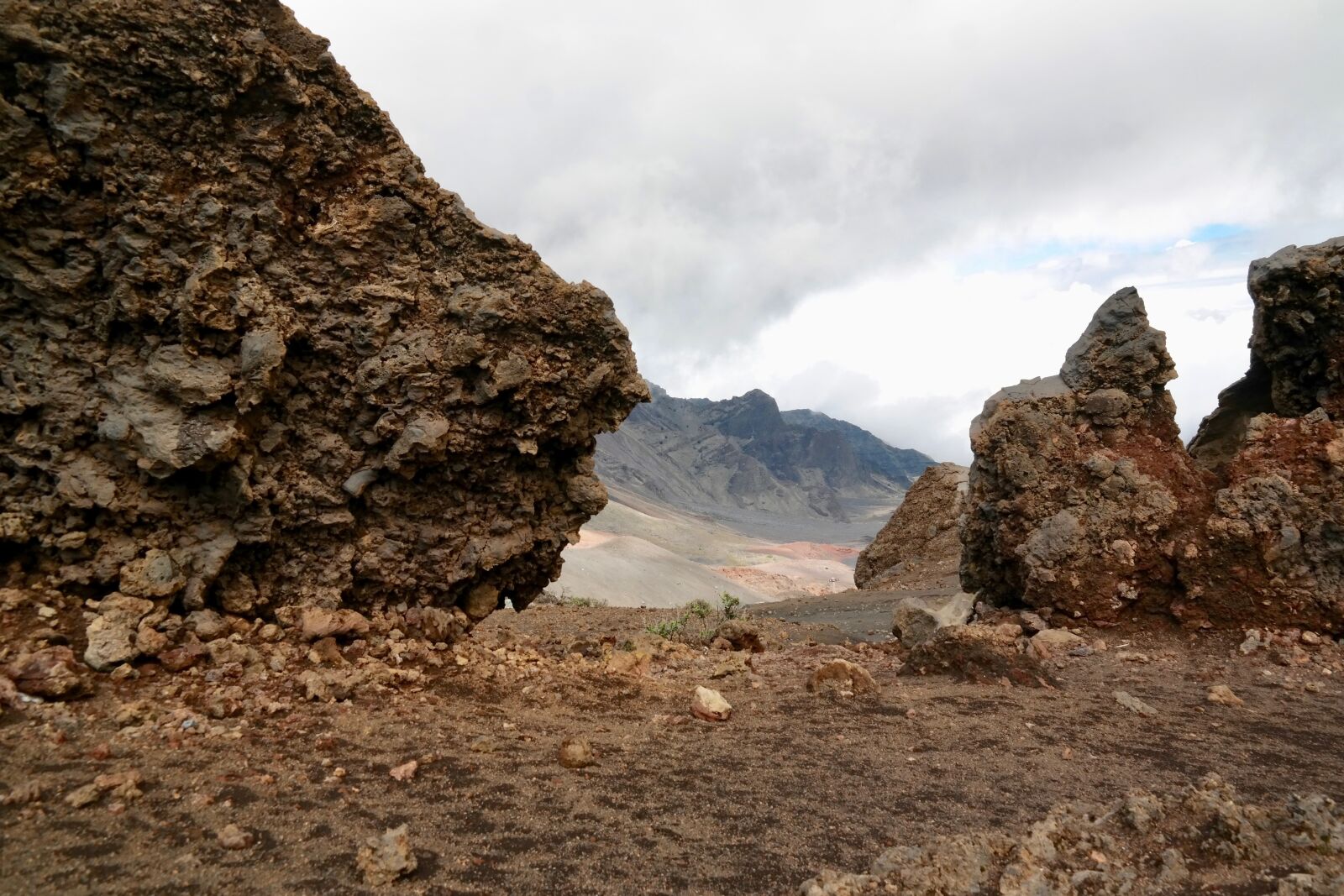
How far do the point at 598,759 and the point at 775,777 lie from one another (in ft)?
3.25

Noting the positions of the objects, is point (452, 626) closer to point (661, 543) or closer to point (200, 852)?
point (200, 852)

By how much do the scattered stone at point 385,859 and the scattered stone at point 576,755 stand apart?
130 centimetres

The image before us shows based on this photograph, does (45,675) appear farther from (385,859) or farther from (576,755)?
(576,755)

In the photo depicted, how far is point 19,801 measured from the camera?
276 centimetres

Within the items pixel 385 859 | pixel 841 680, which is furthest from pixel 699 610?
pixel 385 859

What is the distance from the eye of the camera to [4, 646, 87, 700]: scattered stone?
359 cm

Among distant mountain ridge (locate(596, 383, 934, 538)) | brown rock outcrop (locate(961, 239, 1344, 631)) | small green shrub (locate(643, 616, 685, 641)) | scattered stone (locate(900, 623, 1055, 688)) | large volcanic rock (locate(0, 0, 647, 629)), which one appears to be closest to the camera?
large volcanic rock (locate(0, 0, 647, 629))

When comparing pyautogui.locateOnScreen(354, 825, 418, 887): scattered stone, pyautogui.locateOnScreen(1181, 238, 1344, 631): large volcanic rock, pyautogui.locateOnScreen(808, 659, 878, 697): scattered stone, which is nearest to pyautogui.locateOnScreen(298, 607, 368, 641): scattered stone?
pyautogui.locateOnScreen(354, 825, 418, 887): scattered stone

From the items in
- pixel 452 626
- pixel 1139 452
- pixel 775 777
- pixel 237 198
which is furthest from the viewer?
pixel 1139 452

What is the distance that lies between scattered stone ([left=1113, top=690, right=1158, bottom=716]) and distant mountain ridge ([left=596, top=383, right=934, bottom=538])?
85772mm

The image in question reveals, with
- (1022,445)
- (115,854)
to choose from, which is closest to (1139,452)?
(1022,445)

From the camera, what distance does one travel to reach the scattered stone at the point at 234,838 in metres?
2.75

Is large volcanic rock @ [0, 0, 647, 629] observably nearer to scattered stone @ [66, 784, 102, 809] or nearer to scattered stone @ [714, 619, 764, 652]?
scattered stone @ [66, 784, 102, 809]

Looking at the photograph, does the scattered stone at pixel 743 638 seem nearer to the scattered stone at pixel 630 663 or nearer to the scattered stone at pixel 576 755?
the scattered stone at pixel 630 663
